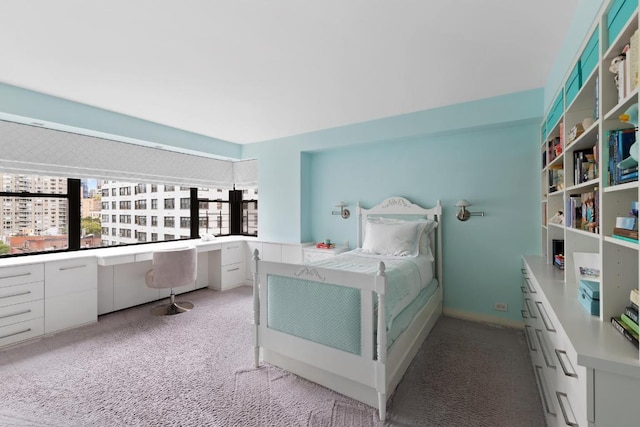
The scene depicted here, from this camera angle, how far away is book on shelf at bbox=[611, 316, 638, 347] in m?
1.11

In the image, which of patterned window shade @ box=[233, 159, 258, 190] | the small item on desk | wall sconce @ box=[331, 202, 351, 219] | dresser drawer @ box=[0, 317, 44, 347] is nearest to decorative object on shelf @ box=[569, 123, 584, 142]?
wall sconce @ box=[331, 202, 351, 219]

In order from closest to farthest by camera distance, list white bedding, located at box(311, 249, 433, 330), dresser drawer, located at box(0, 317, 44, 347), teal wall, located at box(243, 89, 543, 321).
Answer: white bedding, located at box(311, 249, 433, 330), dresser drawer, located at box(0, 317, 44, 347), teal wall, located at box(243, 89, 543, 321)

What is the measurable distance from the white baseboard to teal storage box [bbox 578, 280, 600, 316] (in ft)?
6.29

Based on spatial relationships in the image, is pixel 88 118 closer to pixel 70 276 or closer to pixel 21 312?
pixel 70 276

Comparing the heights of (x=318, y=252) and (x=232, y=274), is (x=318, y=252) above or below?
above

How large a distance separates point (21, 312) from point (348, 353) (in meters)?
3.17

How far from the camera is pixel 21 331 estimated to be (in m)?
2.81

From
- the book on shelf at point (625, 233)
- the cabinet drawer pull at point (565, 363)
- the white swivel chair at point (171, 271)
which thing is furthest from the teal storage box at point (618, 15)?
the white swivel chair at point (171, 271)

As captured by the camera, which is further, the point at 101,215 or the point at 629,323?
the point at 101,215

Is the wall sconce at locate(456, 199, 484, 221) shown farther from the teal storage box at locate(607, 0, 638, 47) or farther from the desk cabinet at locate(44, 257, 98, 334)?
the desk cabinet at locate(44, 257, 98, 334)

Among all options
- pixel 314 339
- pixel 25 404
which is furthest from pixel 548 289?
pixel 25 404

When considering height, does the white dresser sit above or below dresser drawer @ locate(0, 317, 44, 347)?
above

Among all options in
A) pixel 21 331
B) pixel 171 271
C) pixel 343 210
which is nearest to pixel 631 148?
pixel 343 210

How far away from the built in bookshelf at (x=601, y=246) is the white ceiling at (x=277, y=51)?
555 mm
